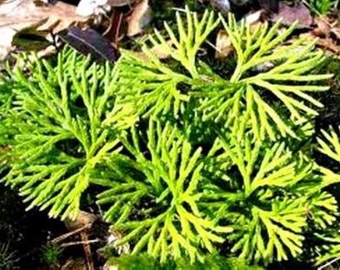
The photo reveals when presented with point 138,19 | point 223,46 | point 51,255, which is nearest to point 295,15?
point 223,46

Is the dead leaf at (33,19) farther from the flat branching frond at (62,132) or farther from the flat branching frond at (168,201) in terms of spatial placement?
the flat branching frond at (168,201)

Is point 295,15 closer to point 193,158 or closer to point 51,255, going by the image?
point 193,158

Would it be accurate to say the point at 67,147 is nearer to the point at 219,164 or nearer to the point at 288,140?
the point at 219,164

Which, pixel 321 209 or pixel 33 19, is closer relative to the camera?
pixel 321 209

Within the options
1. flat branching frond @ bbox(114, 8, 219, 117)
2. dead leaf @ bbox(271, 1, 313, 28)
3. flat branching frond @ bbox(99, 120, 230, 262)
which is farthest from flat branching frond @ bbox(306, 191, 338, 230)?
dead leaf @ bbox(271, 1, 313, 28)

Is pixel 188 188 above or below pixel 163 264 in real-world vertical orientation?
above

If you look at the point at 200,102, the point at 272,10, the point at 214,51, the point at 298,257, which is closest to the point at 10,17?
the point at 214,51
